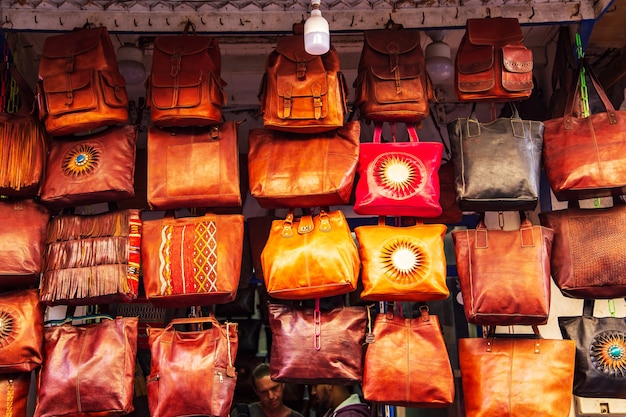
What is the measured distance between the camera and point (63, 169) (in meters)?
4.51

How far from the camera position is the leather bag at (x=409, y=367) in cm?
420

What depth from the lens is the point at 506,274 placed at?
4207mm

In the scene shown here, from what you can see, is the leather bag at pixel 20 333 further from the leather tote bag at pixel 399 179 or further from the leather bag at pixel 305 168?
the leather tote bag at pixel 399 179

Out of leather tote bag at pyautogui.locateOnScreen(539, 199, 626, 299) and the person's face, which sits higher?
leather tote bag at pyautogui.locateOnScreen(539, 199, 626, 299)

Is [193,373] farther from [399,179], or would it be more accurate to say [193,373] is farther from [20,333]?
[399,179]

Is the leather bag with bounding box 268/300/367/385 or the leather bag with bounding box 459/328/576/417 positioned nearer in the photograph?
the leather bag with bounding box 459/328/576/417

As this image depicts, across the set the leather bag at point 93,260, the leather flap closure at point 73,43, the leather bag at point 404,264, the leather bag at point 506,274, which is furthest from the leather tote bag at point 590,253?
the leather flap closure at point 73,43

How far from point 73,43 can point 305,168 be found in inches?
73.5

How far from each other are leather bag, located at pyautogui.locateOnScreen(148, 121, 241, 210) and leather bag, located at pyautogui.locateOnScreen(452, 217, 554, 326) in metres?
1.62

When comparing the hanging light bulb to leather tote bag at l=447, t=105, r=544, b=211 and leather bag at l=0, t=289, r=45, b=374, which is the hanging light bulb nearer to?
leather tote bag at l=447, t=105, r=544, b=211

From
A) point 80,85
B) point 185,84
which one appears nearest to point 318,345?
point 185,84

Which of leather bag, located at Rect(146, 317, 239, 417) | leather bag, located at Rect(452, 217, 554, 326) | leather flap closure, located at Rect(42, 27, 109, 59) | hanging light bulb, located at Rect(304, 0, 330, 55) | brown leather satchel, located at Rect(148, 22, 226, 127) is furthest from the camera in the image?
leather flap closure, located at Rect(42, 27, 109, 59)

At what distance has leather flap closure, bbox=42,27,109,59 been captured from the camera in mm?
4516

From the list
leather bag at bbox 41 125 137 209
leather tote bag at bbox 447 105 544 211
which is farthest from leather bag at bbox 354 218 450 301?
leather bag at bbox 41 125 137 209
